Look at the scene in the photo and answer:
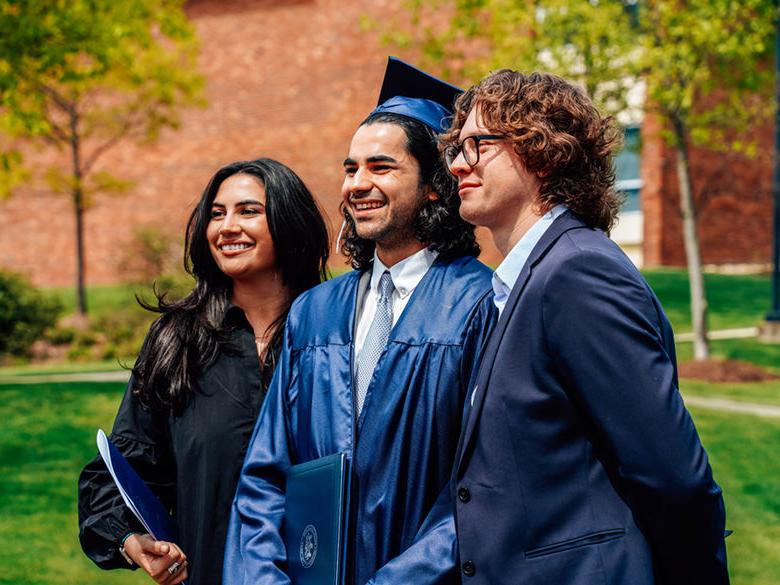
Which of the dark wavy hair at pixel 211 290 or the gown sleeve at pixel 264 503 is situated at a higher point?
the dark wavy hair at pixel 211 290

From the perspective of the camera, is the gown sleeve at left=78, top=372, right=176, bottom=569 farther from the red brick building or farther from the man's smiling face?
the red brick building

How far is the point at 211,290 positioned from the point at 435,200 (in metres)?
0.93

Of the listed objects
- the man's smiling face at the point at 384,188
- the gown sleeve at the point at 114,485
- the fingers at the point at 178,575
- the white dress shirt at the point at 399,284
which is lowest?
the fingers at the point at 178,575

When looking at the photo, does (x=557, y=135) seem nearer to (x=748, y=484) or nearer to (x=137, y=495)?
(x=137, y=495)

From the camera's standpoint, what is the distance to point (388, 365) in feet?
8.18

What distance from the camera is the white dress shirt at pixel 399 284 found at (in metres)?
2.71

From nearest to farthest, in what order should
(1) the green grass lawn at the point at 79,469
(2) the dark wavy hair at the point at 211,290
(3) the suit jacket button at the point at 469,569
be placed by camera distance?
(3) the suit jacket button at the point at 469,569 < (2) the dark wavy hair at the point at 211,290 < (1) the green grass lawn at the point at 79,469

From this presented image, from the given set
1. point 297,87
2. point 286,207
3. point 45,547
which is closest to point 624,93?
point 45,547

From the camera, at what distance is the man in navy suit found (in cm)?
200

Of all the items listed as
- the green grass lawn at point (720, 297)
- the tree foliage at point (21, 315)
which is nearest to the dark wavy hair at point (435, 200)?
the green grass lawn at point (720, 297)

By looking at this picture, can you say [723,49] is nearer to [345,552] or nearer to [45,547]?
[45,547]

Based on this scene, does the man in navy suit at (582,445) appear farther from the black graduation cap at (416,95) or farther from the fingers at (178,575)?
the fingers at (178,575)

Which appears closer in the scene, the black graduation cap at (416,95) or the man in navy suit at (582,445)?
the man in navy suit at (582,445)

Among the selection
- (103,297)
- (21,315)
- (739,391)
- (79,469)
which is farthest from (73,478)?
(103,297)
